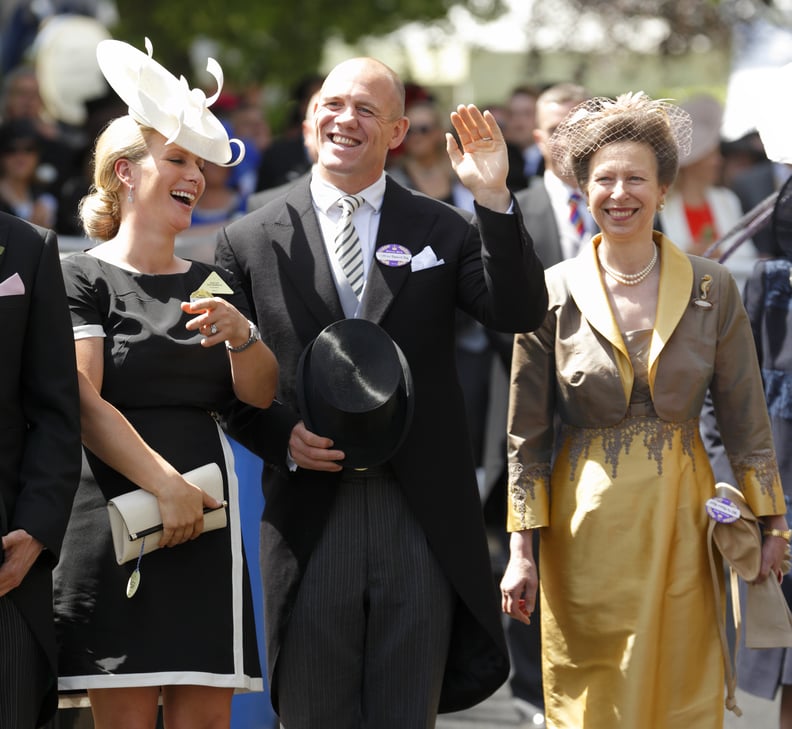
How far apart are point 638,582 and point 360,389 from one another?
1.04 metres

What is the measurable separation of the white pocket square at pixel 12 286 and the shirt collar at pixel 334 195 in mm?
1116

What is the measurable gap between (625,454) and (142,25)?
20.3m

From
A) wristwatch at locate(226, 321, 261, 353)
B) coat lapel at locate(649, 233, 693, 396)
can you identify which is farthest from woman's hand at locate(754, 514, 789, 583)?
wristwatch at locate(226, 321, 261, 353)

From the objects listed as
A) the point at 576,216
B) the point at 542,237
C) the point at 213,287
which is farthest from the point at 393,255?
the point at 576,216

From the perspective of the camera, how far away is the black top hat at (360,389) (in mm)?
4352

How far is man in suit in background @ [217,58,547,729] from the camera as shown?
4.42 m

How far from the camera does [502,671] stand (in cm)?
460

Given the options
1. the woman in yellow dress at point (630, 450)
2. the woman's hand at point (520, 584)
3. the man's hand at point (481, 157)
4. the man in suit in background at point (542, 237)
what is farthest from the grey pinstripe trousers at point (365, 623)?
the man in suit in background at point (542, 237)

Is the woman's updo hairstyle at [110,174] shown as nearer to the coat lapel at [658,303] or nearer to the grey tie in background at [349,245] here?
the grey tie in background at [349,245]

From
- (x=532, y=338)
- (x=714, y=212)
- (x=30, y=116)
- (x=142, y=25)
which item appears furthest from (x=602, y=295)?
(x=142, y=25)

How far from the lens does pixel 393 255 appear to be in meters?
4.56

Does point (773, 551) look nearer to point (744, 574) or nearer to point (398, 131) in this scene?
point (744, 574)

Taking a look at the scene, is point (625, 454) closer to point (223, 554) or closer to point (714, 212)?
point (223, 554)

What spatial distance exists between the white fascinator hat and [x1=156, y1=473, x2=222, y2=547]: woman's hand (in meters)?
1.01
